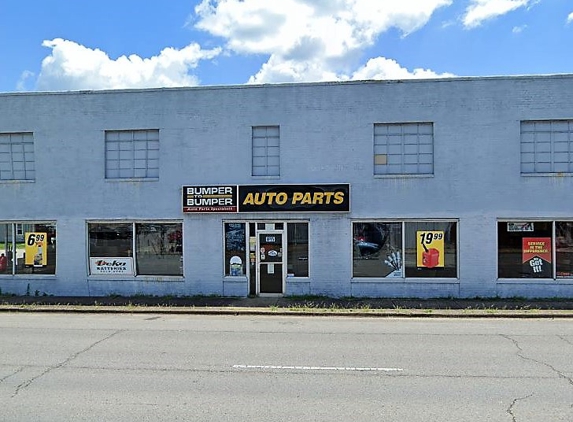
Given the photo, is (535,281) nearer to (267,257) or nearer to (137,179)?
(267,257)

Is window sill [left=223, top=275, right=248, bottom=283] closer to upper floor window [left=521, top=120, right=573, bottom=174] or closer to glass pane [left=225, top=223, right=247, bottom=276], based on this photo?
glass pane [left=225, top=223, right=247, bottom=276]

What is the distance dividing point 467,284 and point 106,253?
11.0m

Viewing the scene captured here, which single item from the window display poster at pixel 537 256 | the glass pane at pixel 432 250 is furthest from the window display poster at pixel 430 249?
the window display poster at pixel 537 256

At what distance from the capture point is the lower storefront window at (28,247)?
51.1 feet

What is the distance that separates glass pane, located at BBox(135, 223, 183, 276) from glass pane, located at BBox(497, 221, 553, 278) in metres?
9.56

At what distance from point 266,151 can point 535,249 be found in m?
8.37

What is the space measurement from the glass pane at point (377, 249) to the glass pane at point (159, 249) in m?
5.39

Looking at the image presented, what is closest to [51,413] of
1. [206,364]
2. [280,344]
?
[206,364]

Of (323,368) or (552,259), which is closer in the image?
(323,368)

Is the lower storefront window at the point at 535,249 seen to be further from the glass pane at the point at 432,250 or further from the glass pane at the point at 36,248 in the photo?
the glass pane at the point at 36,248

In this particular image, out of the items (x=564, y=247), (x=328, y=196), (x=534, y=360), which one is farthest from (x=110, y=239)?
(x=564, y=247)

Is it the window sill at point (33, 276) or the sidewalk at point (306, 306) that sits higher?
the window sill at point (33, 276)

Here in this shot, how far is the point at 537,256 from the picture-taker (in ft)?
46.6

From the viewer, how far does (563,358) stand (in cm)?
800
